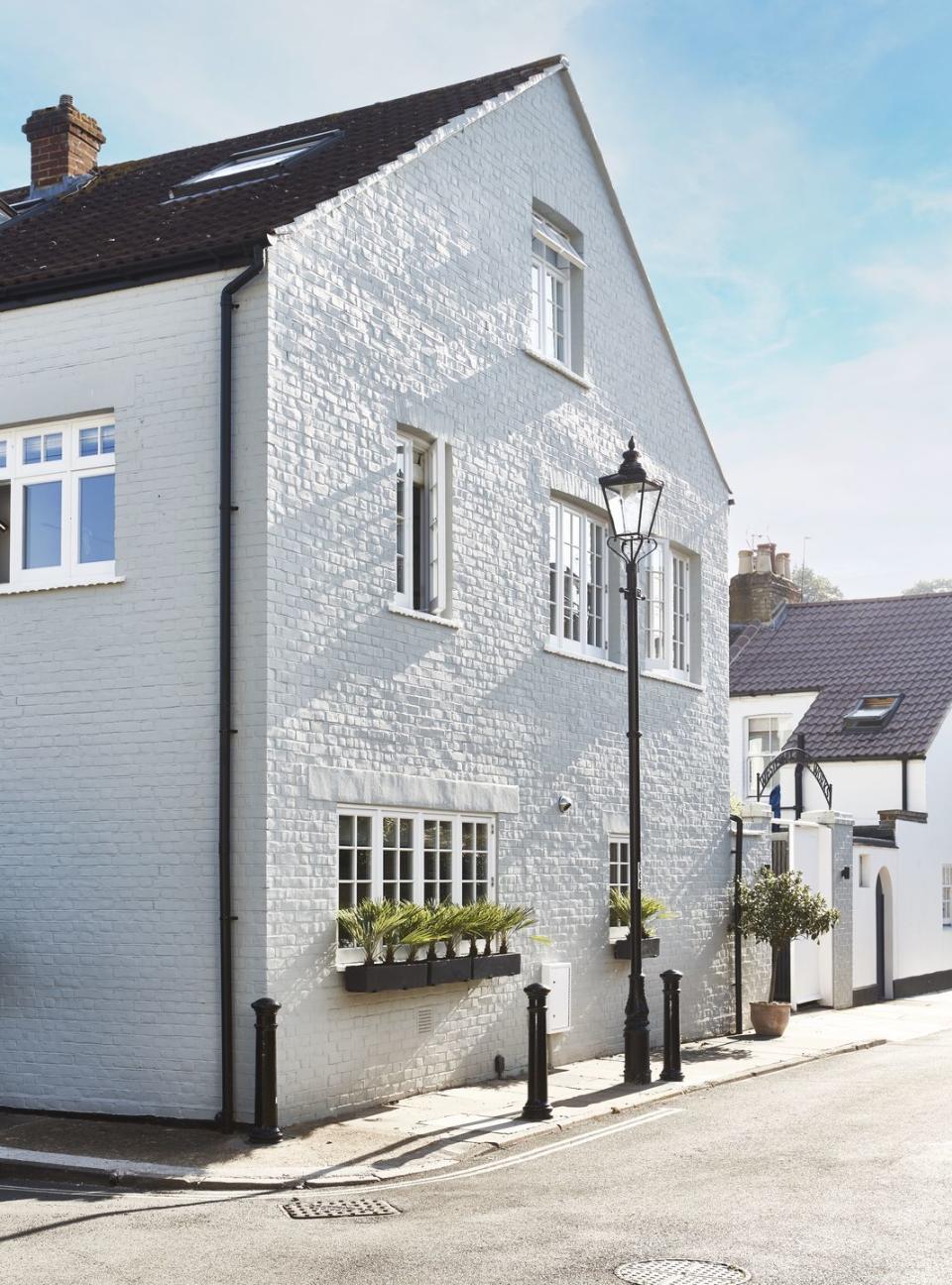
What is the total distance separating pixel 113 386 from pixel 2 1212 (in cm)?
642

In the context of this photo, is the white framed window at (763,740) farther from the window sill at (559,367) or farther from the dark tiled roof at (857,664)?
the window sill at (559,367)

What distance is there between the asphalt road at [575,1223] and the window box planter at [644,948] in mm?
5113

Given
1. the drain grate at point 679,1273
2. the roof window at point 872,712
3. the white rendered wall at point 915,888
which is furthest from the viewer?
the roof window at point 872,712

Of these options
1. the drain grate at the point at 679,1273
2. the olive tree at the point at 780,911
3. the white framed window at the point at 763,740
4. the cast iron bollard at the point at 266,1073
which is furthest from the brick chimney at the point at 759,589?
the drain grate at the point at 679,1273

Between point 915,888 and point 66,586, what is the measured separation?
20.3m

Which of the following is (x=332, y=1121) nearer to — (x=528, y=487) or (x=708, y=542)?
(x=528, y=487)

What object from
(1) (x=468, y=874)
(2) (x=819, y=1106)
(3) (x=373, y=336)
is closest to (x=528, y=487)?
(3) (x=373, y=336)

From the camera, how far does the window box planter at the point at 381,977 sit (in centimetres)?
1242

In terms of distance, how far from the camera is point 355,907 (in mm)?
12836

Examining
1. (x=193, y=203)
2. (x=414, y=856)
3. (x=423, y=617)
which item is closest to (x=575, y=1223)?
(x=414, y=856)

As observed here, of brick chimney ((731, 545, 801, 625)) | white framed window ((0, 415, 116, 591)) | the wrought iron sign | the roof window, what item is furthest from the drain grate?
brick chimney ((731, 545, 801, 625))

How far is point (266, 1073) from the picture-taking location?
36.4 ft

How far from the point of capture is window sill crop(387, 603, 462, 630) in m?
13.7

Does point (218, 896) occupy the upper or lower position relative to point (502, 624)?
lower
